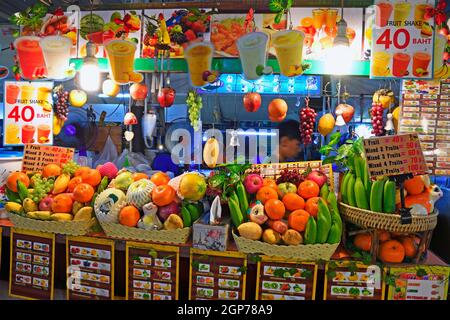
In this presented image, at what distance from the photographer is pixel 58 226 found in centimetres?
269

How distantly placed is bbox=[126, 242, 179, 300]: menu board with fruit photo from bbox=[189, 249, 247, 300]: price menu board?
0.14m

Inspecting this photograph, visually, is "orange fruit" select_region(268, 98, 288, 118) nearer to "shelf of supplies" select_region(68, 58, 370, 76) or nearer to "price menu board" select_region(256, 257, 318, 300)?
"shelf of supplies" select_region(68, 58, 370, 76)

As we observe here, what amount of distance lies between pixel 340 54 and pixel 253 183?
51.9 inches

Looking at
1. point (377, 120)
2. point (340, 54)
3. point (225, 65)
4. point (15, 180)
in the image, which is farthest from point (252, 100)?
point (15, 180)

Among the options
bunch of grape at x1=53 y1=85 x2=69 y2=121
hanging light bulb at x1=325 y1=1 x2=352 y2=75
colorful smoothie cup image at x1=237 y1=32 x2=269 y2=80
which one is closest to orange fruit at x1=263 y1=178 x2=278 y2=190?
colorful smoothie cup image at x1=237 y1=32 x2=269 y2=80

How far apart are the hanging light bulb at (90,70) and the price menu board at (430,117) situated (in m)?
2.98

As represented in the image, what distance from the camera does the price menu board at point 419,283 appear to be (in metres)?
2.25

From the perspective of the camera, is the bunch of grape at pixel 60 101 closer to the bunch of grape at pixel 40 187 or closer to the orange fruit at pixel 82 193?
the bunch of grape at pixel 40 187

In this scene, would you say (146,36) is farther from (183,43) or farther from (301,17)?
(301,17)

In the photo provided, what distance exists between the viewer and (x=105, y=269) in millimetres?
2598

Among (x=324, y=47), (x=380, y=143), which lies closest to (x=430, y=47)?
(x=324, y=47)

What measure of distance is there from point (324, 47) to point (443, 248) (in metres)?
1.92

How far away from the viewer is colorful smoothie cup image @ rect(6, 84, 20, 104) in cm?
390

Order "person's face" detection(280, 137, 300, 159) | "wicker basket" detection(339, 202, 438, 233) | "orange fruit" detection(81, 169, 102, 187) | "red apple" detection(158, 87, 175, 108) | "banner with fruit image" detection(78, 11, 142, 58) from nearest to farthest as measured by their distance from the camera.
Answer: "wicker basket" detection(339, 202, 438, 233) < "orange fruit" detection(81, 169, 102, 187) < "red apple" detection(158, 87, 175, 108) < "banner with fruit image" detection(78, 11, 142, 58) < "person's face" detection(280, 137, 300, 159)
